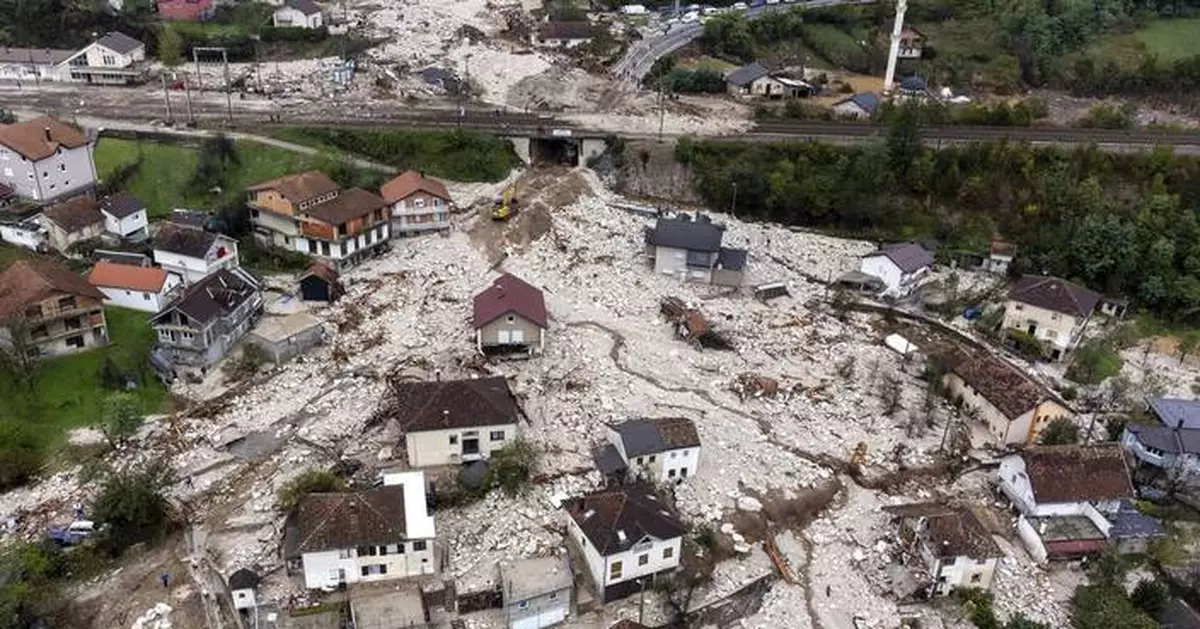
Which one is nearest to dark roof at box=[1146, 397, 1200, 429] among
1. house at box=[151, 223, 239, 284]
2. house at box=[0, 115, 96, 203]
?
house at box=[151, 223, 239, 284]

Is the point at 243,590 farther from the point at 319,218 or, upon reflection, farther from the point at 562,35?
the point at 562,35

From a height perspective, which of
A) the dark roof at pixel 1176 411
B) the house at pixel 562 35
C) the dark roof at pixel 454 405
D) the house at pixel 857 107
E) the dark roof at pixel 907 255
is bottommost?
the dark roof at pixel 1176 411

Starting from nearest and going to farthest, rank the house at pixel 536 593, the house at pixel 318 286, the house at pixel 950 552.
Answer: the house at pixel 536 593 → the house at pixel 950 552 → the house at pixel 318 286

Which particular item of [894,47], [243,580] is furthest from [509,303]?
[894,47]

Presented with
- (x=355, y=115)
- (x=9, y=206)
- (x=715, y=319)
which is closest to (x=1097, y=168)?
(x=715, y=319)

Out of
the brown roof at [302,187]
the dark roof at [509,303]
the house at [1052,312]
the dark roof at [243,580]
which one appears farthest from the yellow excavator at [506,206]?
the dark roof at [243,580]

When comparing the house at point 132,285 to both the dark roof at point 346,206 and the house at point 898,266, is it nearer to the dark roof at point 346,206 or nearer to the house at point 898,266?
the dark roof at point 346,206

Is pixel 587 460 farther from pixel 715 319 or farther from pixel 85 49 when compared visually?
pixel 85 49
